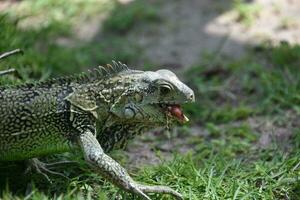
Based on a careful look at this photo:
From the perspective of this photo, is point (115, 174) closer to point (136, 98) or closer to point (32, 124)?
point (136, 98)

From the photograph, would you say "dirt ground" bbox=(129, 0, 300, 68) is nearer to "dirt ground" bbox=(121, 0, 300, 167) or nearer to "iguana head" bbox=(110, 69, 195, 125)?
"dirt ground" bbox=(121, 0, 300, 167)

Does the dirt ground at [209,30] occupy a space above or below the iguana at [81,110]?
below

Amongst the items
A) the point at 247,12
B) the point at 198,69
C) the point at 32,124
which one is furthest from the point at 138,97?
the point at 247,12

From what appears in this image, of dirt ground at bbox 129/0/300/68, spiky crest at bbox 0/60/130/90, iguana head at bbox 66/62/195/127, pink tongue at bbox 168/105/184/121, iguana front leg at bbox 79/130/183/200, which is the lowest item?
dirt ground at bbox 129/0/300/68

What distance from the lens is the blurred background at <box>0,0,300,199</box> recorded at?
4441mm

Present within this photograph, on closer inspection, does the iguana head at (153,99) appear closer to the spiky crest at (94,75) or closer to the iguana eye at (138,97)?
the iguana eye at (138,97)

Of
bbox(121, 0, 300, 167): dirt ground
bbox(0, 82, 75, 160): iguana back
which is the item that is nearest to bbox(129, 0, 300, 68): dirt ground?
bbox(121, 0, 300, 167): dirt ground

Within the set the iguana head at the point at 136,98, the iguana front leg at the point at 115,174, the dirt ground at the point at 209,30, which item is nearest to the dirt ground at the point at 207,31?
the dirt ground at the point at 209,30

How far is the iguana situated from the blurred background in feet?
1.09

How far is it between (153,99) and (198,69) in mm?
3048

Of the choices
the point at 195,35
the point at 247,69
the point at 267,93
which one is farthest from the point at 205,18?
the point at 267,93

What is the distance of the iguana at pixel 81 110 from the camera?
13.9ft

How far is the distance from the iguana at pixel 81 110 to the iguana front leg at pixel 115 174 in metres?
0.06

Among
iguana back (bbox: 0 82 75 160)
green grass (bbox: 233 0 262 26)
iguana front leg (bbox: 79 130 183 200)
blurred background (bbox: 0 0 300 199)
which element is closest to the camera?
iguana front leg (bbox: 79 130 183 200)
